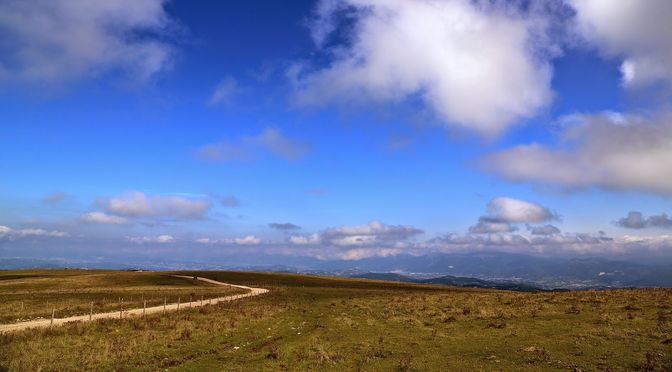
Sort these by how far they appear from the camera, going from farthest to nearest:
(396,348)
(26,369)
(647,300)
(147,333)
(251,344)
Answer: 1. (647,300)
2. (147,333)
3. (251,344)
4. (396,348)
5. (26,369)

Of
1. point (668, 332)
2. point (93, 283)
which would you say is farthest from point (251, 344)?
point (93, 283)

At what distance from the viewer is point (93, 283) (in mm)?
94875

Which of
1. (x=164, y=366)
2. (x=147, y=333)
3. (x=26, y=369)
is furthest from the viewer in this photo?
(x=147, y=333)

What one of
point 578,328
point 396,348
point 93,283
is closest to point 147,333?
point 396,348

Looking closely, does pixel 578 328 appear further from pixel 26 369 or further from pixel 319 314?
pixel 26 369

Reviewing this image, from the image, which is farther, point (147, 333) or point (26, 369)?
point (147, 333)

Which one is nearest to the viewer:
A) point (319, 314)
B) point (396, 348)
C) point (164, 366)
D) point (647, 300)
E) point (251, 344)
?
point (164, 366)

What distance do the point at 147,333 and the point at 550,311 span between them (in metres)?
34.3

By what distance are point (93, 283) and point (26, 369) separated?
84.2 metres

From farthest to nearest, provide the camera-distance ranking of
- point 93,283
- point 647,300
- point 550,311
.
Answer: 1. point 93,283
2. point 647,300
3. point 550,311

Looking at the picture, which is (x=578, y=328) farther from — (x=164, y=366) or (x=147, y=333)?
(x=147, y=333)

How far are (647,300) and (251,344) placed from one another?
3898cm

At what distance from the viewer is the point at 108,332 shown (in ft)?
107

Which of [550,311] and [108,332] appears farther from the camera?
[550,311]
